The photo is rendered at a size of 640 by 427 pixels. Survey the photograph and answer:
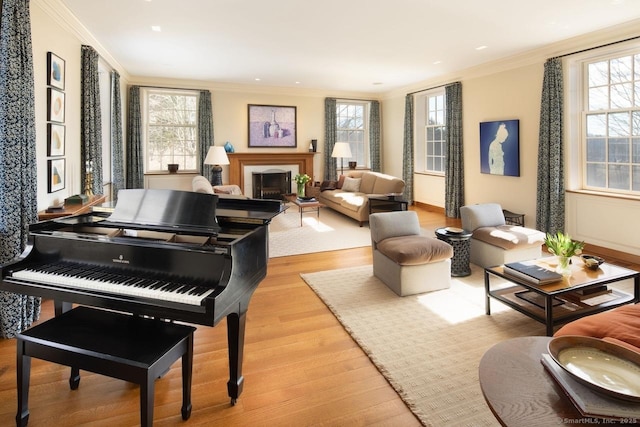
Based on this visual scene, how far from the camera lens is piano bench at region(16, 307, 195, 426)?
153 cm

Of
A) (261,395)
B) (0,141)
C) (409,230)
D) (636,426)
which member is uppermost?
(0,141)

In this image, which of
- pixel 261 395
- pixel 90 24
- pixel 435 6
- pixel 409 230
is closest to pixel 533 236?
pixel 409 230

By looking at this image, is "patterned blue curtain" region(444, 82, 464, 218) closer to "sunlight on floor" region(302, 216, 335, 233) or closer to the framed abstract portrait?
the framed abstract portrait

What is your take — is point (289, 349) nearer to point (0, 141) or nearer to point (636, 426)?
point (636, 426)

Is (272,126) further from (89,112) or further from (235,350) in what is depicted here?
(235,350)

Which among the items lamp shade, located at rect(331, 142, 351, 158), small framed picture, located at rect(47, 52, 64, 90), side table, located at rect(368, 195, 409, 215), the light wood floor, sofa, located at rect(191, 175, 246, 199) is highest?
small framed picture, located at rect(47, 52, 64, 90)

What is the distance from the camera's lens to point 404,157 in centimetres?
874

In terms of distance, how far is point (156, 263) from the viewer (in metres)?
1.80

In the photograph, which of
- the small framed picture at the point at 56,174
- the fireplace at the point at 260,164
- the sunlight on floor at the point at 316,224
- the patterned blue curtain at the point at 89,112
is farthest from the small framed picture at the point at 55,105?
the fireplace at the point at 260,164

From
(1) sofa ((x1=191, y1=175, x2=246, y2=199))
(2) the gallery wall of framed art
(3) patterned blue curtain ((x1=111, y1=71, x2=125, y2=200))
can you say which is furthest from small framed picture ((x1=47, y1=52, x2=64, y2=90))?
(3) patterned blue curtain ((x1=111, y1=71, x2=125, y2=200))

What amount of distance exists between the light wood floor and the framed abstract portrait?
4.58 meters

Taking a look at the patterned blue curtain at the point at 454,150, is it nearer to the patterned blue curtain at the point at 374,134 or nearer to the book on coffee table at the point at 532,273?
the patterned blue curtain at the point at 374,134

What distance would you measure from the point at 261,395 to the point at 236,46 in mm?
4820

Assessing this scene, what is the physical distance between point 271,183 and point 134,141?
9.84 feet
